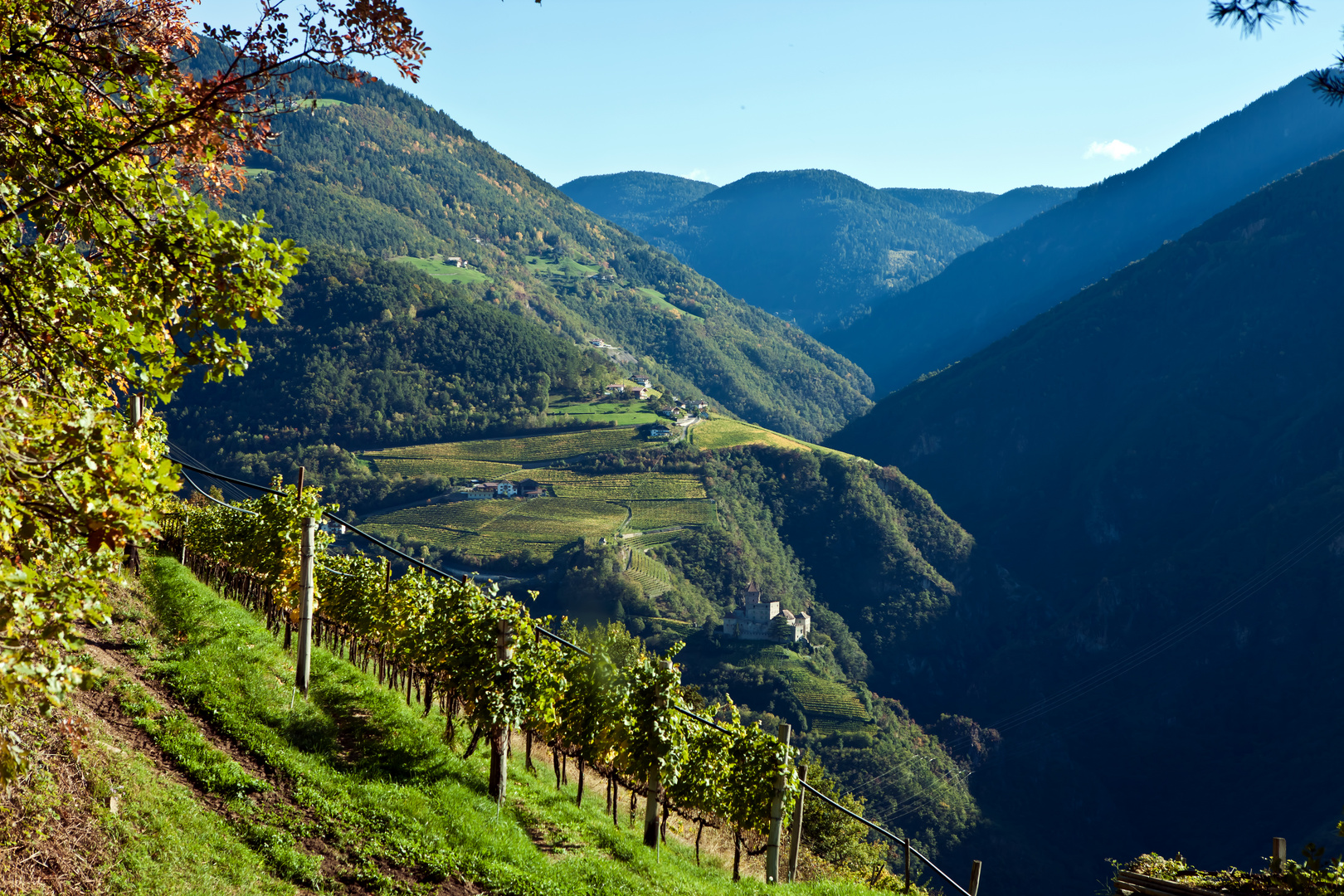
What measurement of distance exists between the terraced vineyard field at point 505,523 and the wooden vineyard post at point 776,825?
4210 inches

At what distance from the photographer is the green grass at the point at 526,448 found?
→ 519 ft

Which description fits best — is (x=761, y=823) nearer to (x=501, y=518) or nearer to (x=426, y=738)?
(x=426, y=738)

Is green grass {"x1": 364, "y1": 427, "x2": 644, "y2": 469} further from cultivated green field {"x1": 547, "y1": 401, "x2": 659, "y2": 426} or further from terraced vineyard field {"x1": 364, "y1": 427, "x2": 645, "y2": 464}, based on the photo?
cultivated green field {"x1": 547, "y1": 401, "x2": 659, "y2": 426}

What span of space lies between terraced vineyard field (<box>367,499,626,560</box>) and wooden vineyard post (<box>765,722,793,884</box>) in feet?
351

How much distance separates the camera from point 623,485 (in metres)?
145

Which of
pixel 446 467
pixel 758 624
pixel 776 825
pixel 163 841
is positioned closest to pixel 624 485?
pixel 446 467

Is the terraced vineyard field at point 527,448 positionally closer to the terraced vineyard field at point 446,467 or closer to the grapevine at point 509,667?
the terraced vineyard field at point 446,467

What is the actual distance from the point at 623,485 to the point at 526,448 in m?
29.0

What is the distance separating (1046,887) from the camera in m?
94.5

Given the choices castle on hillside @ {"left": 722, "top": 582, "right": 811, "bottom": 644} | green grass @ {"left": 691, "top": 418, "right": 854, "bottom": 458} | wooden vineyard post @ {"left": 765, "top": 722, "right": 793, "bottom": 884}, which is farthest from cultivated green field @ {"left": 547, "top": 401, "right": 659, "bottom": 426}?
wooden vineyard post @ {"left": 765, "top": 722, "right": 793, "bottom": 884}

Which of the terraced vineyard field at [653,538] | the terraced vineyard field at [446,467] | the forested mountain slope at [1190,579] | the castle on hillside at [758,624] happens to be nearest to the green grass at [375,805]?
the forested mountain slope at [1190,579]

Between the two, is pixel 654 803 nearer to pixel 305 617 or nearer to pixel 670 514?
pixel 305 617

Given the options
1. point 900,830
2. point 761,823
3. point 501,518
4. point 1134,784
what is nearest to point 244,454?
point 501,518

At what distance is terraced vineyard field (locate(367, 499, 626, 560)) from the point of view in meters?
122
